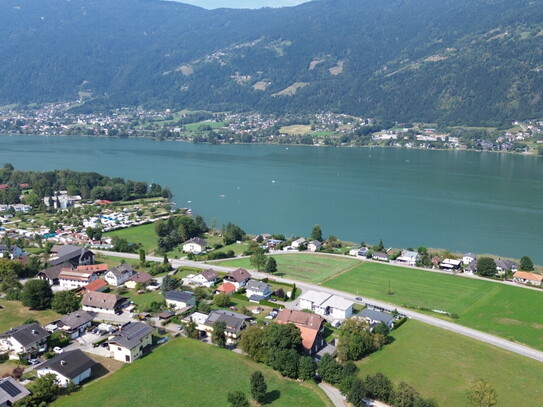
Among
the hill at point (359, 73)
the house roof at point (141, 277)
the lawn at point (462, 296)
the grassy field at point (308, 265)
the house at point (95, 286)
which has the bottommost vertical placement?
the lawn at point (462, 296)

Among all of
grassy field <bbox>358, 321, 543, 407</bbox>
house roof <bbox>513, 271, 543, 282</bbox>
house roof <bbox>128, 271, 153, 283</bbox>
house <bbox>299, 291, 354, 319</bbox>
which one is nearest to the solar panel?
house roof <bbox>128, 271, 153, 283</bbox>

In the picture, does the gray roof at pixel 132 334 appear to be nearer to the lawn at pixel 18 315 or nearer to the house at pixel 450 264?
the lawn at pixel 18 315

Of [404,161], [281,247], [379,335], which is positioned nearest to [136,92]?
[404,161]

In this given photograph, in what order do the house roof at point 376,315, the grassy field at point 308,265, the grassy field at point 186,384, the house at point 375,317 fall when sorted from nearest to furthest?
the grassy field at point 186,384 < the house at point 375,317 < the house roof at point 376,315 < the grassy field at point 308,265

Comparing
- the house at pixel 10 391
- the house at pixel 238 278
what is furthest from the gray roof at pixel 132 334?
the house at pixel 238 278

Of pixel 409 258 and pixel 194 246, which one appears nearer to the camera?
pixel 409 258

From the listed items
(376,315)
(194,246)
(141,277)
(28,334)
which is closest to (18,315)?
(28,334)

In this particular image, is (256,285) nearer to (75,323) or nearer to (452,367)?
(75,323)
